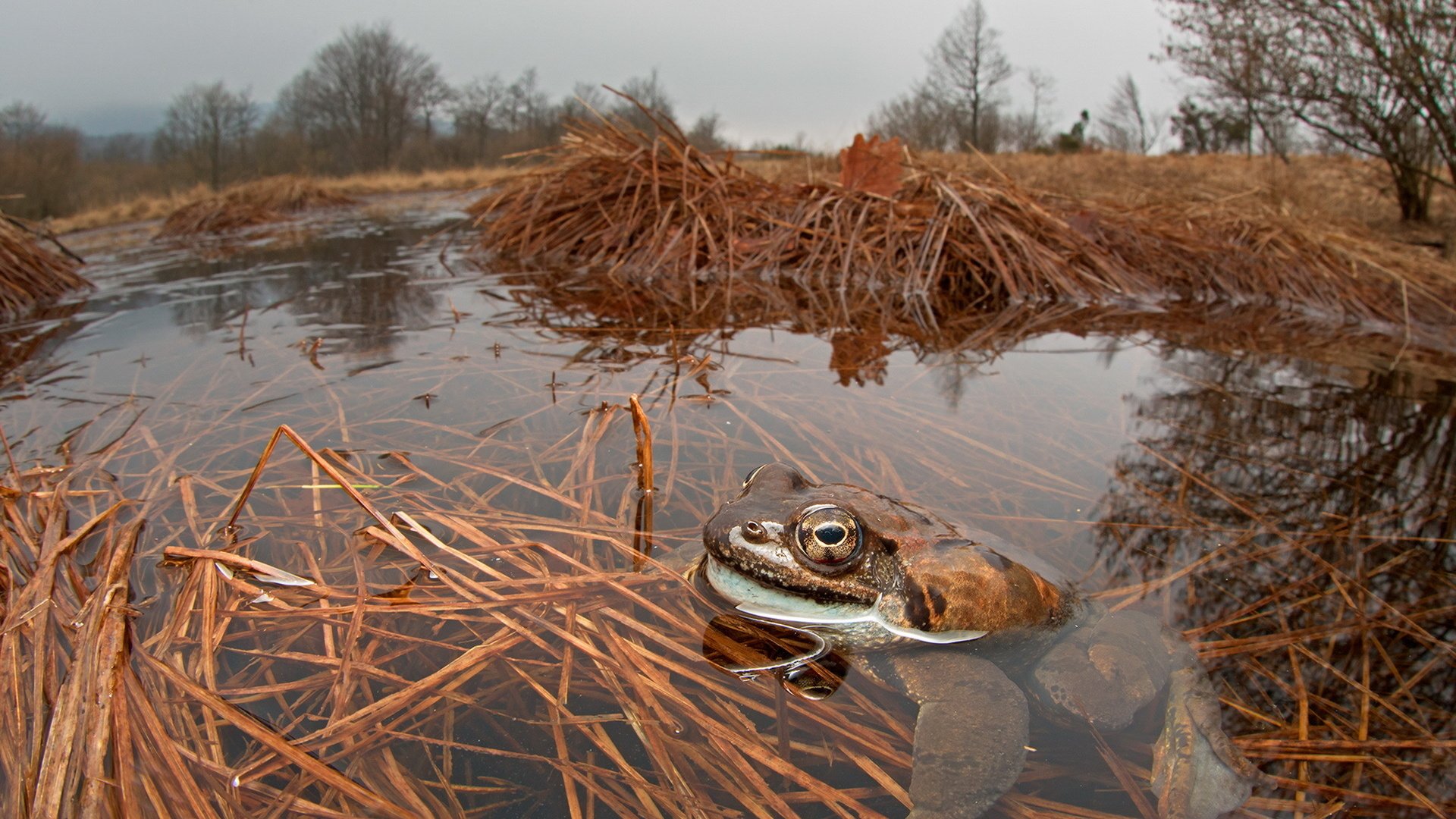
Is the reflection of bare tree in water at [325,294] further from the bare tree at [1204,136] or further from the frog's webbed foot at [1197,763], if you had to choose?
the bare tree at [1204,136]

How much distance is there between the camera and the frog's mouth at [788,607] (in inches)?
62.2

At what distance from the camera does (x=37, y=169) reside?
21609 millimetres

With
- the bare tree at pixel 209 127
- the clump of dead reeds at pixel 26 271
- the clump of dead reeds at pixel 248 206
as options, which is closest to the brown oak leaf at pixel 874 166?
the clump of dead reeds at pixel 26 271

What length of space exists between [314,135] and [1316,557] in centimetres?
4995

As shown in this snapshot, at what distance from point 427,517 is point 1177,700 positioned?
182 cm

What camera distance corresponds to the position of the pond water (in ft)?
4.05

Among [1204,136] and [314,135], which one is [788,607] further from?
[314,135]

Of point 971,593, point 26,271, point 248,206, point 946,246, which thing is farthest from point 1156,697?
point 248,206

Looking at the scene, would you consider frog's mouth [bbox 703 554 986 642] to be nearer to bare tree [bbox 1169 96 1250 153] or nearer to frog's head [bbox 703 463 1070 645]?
frog's head [bbox 703 463 1070 645]

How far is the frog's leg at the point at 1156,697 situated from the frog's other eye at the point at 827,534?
1.57 ft

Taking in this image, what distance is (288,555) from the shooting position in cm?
173

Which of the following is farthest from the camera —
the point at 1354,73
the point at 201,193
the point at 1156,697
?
the point at 201,193

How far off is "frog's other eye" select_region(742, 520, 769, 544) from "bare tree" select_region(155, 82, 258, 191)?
40.3 m

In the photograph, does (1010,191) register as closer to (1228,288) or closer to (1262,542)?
(1228,288)
